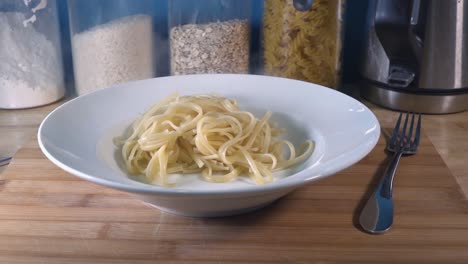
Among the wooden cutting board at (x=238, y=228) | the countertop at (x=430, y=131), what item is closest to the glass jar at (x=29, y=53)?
the countertop at (x=430, y=131)

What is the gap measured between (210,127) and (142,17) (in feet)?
1.49

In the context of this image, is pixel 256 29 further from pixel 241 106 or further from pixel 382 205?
pixel 382 205

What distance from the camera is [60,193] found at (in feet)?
2.33

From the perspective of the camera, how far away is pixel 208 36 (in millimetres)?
1076

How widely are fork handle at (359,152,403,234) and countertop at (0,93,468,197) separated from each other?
0.55ft

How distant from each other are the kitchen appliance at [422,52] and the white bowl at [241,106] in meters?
0.24

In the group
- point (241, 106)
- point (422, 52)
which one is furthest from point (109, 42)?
point (422, 52)

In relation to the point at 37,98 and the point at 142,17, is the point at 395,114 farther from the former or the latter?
the point at 37,98

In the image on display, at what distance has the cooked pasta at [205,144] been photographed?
710 mm

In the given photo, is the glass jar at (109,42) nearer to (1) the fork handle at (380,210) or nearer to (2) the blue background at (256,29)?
(2) the blue background at (256,29)

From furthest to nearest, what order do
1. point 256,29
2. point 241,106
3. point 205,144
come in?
point 256,29
point 241,106
point 205,144

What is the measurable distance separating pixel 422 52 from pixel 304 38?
214 mm

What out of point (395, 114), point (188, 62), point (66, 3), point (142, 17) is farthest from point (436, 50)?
point (66, 3)

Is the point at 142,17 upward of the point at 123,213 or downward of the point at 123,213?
upward
